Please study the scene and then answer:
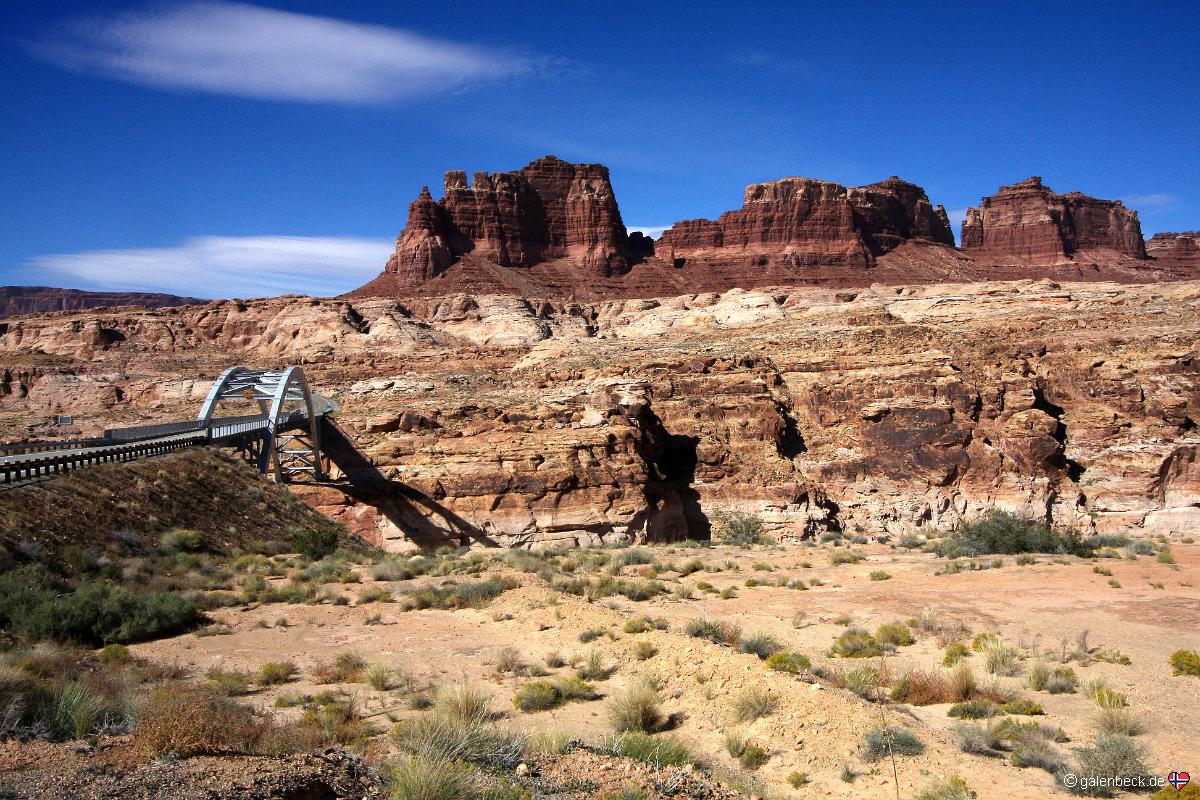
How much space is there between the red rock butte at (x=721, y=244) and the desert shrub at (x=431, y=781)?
91.8 m

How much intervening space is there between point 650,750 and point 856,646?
5656mm

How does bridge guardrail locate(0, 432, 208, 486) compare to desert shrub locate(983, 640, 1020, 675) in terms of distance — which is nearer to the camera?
desert shrub locate(983, 640, 1020, 675)

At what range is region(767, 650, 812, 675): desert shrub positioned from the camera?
10.3m

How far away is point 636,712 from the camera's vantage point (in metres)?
8.88

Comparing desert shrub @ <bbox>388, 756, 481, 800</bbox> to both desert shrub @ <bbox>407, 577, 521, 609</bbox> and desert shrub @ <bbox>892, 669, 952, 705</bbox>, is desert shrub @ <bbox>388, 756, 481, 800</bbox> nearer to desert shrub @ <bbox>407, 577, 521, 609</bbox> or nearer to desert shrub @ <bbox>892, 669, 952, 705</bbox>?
desert shrub @ <bbox>892, 669, 952, 705</bbox>

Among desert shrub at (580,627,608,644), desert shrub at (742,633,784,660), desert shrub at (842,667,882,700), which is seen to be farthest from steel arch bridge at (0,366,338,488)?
desert shrub at (842,667,882,700)

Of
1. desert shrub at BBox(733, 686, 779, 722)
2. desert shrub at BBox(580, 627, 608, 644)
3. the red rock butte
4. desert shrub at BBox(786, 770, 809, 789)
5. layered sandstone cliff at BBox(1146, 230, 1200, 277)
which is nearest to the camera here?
desert shrub at BBox(786, 770, 809, 789)

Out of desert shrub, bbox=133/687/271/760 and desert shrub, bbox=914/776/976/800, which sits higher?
desert shrub, bbox=133/687/271/760

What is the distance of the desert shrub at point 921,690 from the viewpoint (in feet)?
32.6

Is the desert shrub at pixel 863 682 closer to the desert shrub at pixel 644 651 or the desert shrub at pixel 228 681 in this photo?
the desert shrub at pixel 644 651

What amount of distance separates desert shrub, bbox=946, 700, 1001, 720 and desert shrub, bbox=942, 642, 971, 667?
1919 mm

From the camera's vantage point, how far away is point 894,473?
35.4 meters

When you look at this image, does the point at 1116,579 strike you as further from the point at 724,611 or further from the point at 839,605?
the point at 724,611

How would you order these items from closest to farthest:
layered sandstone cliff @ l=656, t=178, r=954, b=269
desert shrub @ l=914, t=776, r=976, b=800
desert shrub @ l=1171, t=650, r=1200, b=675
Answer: desert shrub @ l=914, t=776, r=976, b=800, desert shrub @ l=1171, t=650, r=1200, b=675, layered sandstone cliff @ l=656, t=178, r=954, b=269
